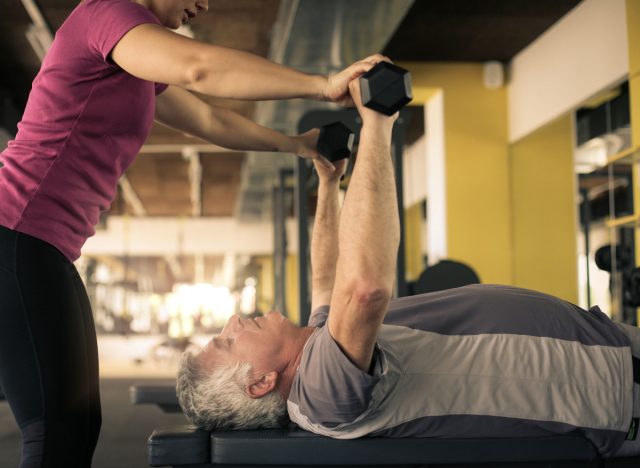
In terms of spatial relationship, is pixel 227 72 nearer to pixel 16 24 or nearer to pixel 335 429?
pixel 335 429

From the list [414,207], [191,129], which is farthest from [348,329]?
[414,207]

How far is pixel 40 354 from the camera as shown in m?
1.09

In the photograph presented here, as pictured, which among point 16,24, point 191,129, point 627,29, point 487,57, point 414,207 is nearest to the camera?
point 191,129

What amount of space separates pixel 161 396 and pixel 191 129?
1021 mm

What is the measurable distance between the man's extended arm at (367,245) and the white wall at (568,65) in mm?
4078

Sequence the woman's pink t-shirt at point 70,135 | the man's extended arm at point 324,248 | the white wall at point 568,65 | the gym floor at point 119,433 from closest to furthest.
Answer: the woman's pink t-shirt at point 70,135 → the man's extended arm at point 324,248 → the gym floor at point 119,433 → the white wall at point 568,65

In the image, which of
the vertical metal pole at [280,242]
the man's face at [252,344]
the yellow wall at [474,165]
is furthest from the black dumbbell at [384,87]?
the vertical metal pole at [280,242]

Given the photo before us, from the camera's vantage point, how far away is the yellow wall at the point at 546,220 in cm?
625

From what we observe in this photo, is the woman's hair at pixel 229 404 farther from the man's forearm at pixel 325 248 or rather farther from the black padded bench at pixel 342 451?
the man's forearm at pixel 325 248

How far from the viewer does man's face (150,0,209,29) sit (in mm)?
1227

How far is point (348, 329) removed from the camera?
1.08 metres

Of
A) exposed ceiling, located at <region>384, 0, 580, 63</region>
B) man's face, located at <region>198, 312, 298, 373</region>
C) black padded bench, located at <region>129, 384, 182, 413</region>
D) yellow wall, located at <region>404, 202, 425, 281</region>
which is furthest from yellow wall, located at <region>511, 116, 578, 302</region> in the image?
man's face, located at <region>198, 312, 298, 373</region>

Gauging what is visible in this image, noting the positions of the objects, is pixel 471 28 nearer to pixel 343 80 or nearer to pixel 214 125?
pixel 214 125

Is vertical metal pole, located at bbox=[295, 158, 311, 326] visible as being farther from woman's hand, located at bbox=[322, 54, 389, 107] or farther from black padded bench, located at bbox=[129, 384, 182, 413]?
woman's hand, located at bbox=[322, 54, 389, 107]
